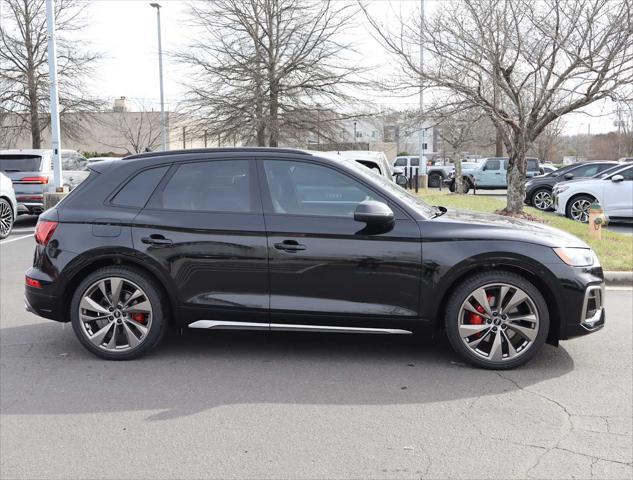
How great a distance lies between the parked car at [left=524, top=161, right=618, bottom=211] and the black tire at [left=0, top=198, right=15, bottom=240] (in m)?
14.2

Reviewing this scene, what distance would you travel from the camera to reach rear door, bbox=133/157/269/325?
477cm

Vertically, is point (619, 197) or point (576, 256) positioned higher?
point (619, 197)

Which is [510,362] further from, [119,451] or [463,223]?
[119,451]

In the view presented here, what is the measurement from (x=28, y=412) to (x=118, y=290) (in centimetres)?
116

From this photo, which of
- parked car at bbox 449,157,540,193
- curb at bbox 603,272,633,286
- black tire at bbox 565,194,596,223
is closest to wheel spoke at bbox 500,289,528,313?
curb at bbox 603,272,633,286

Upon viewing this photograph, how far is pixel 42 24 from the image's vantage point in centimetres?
2619

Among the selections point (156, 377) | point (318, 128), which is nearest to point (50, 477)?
point (156, 377)

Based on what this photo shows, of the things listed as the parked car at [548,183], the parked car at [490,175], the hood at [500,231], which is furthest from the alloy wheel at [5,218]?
the parked car at [490,175]

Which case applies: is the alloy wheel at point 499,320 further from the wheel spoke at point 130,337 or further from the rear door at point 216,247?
the wheel spoke at point 130,337

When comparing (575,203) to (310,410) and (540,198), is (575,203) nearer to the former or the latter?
(540,198)

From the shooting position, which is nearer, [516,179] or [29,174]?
[516,179]

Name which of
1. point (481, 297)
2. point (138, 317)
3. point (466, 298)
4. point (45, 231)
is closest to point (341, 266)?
point (466, 298)

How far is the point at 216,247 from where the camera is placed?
189 inches

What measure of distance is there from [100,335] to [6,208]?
8.98 metres
